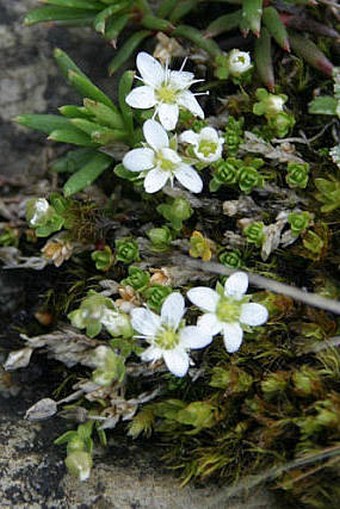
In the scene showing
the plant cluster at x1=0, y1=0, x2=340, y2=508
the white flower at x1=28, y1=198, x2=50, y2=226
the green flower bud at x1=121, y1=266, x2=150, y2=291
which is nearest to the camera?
the plant cluster at x1=0, y1=0, x2=340, y2=508

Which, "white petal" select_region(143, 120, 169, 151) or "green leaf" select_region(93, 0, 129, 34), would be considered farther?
"green leaf" select_region(93, 0, 129, 34)

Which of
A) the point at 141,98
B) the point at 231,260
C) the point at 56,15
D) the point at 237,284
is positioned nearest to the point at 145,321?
the point at 237,284

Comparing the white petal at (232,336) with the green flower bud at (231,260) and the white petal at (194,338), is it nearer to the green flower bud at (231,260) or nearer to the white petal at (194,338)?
the white petal at (194,338)

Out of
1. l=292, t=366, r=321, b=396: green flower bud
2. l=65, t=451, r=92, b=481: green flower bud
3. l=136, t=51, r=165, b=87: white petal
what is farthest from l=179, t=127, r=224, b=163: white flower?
l=65, t=451, r=92, b=481: green flower bud

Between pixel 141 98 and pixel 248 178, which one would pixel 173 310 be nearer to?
pixel 248 178

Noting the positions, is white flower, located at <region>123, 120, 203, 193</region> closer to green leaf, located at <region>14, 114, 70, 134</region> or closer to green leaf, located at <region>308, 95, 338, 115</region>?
green leaf, located at <region>14, 114, 70, 134</region>

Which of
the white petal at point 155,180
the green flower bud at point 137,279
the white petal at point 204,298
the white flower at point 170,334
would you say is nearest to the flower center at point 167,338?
the white flower at point 170,334

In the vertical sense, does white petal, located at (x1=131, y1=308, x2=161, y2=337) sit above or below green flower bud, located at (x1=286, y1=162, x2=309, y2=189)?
below

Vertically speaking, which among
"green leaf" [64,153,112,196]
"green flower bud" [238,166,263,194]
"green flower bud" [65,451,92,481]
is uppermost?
"green flower bud" [238,166,263,194]
